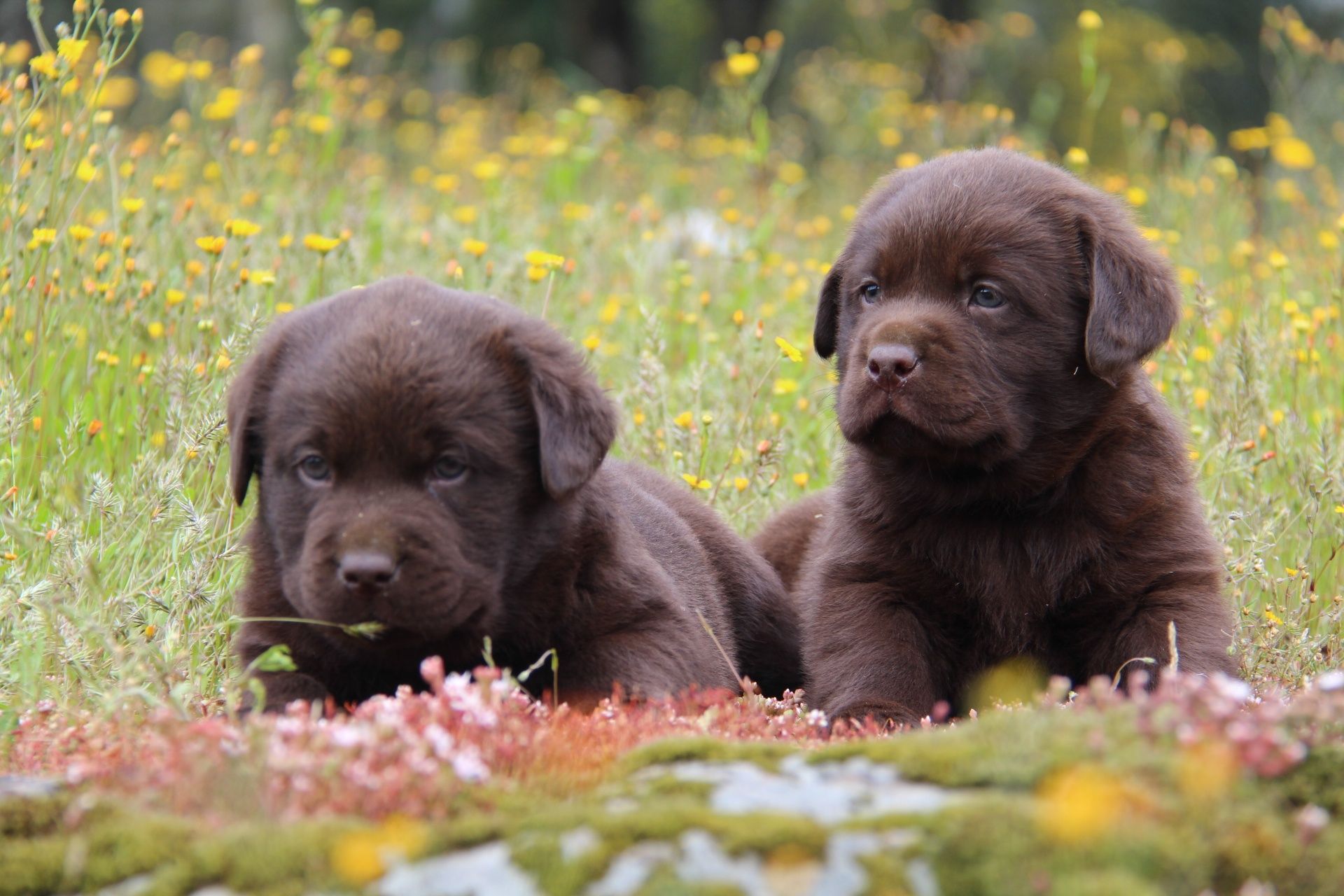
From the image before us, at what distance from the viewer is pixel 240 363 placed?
4613mm

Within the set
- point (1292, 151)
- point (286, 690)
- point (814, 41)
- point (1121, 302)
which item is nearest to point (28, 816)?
point (286, 690)

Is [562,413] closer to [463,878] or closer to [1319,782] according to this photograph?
[463,878]

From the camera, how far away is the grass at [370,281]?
13.1 ft

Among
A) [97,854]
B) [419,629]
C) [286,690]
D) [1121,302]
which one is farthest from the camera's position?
[1121,302]

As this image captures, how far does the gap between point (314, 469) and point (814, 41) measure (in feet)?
52.5

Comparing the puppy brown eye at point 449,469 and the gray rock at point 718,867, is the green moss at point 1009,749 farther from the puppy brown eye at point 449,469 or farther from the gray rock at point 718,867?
the puppy brown eye at point 449,469

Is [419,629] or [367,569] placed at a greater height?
[367,569]

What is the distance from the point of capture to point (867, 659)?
3.88 meters

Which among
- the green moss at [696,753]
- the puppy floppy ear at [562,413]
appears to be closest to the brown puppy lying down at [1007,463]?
the puppy floppy ear at [562,413]

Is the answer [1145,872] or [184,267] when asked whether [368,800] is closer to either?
[1145,872]

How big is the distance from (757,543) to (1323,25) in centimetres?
1391

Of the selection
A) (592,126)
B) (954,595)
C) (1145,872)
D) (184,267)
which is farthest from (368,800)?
(592,126)

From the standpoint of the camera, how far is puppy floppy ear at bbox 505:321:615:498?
3.43 m

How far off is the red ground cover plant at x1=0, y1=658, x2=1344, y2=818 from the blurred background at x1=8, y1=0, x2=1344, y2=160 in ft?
34.3
